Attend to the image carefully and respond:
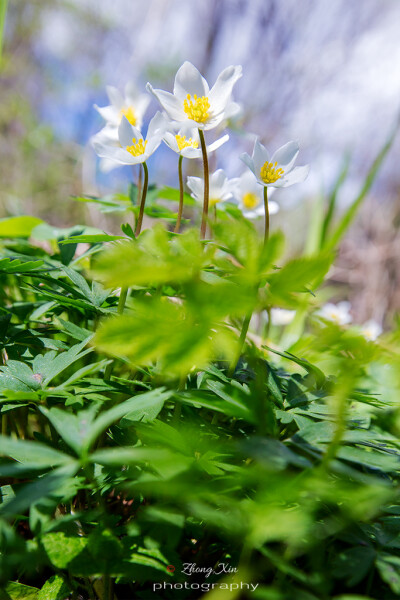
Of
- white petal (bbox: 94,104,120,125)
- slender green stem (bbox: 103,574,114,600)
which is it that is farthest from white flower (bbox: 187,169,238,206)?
slender green stem (bbox: 103,574,114,600)

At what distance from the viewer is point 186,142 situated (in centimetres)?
69

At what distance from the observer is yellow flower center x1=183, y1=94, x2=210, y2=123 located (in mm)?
656

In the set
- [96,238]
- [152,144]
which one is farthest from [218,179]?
[96,238]

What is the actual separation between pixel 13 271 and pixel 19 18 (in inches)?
310

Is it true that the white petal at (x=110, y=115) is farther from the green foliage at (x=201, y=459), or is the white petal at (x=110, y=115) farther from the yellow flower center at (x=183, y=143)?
the green foliage at (x=201, y=459)

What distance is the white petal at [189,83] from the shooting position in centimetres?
66

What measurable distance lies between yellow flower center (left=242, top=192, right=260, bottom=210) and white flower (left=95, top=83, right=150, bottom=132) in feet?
0.95

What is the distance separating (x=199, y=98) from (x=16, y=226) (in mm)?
526

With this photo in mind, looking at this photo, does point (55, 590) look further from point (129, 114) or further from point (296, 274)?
point (129, 114)

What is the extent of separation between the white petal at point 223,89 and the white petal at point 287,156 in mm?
124

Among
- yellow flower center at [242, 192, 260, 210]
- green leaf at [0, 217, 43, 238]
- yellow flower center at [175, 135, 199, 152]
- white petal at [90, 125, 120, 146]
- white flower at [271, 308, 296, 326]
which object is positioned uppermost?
white petal at [90, 125, 120, 146]

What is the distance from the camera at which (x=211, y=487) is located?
351 mm

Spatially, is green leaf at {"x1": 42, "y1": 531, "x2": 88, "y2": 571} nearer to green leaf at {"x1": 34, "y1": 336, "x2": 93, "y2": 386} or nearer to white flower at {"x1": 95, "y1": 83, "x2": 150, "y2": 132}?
green leaf at {"x1": 34, "y1": 336, "x2": 93, "y2": 386}

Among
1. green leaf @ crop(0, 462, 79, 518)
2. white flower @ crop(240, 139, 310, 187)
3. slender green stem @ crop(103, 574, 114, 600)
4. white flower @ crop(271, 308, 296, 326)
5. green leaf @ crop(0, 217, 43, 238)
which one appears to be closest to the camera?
green leaf @ crop(0, 462, 79, 518)
